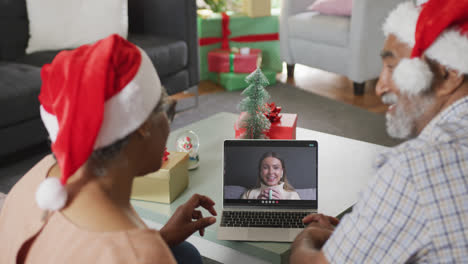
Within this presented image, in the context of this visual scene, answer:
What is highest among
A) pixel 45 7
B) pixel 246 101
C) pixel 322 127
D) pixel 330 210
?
pixel 45 7

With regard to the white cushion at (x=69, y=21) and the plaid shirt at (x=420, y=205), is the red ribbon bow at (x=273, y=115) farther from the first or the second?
the white cushion at (x=69, y=21)

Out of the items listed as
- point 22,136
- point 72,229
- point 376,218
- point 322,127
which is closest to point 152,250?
point 72,229

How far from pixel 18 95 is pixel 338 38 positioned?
230 centimetres

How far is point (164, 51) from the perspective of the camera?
3195mm

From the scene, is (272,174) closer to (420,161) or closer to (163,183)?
(163,183)

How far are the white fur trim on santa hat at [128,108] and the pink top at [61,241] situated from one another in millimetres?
145

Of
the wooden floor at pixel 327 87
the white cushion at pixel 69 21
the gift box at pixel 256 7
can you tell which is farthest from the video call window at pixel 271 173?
the gift box at pixel 256 7

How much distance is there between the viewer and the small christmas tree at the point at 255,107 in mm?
1810

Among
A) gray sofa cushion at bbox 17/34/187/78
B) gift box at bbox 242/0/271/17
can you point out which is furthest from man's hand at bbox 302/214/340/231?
gift box at bbox 242/0/271/17

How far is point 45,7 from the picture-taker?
2.99m

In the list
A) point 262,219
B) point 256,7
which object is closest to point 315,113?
point 256,7

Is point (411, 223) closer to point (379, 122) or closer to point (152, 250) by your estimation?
point (152, 250)

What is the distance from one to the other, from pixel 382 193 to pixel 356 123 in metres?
2.39

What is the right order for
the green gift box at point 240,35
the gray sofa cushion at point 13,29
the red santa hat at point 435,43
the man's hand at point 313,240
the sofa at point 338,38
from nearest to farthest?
1. the red santa hat at point 435,43
2. the man's hand at point 313,240
3. the gray sofa cushion at point 13,29
4. the sofa at point 338,38
5. the green gift box at point 240,35
